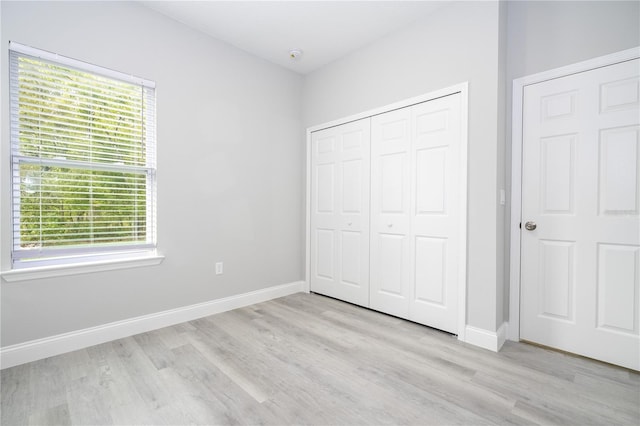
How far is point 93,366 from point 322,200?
2551mm

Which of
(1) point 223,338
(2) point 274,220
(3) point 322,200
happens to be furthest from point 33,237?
(3) point 322,200

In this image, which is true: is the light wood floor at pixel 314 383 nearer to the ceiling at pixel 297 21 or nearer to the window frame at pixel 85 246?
the window frame at pixel 85 246

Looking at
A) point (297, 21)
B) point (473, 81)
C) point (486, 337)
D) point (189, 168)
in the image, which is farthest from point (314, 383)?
point (297, 21)

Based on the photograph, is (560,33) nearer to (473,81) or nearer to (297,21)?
(473,81)

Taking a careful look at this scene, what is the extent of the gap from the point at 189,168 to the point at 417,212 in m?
2.20

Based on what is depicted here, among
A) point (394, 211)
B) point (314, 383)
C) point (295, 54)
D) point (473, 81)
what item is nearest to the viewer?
point (314, 383)

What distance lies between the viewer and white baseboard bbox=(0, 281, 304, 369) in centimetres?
198

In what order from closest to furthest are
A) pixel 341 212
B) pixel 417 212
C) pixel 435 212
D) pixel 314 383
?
pixel 314 383, pixel 435 212, pixel 417 212, pixel 341 212

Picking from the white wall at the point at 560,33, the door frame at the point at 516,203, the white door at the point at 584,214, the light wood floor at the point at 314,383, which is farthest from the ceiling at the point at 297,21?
the light wood floor at the point at 314,383

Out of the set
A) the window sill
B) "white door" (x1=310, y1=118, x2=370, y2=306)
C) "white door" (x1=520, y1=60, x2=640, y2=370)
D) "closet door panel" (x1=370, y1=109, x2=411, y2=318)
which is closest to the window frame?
the window sill

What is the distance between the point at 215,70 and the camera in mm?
2967

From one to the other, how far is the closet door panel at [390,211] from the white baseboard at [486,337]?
1.90ft

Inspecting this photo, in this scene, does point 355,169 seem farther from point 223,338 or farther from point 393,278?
point 223,338

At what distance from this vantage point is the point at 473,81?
2324 mm
